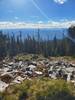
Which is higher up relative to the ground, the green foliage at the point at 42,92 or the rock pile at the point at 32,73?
the green foliage at the point at 42,92

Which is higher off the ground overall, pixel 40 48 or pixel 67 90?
pixel 67 90

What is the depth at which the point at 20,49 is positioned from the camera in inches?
3844

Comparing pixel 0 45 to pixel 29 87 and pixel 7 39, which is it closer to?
pixel 7 39

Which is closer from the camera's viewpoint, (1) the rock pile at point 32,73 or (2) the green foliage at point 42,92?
(2) the green foliage at point 42,92

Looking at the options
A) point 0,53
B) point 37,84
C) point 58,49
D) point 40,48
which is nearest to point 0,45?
point 0,53

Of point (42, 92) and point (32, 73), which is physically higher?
point (42, 92)

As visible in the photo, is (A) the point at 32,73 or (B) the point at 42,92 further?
(A) the point at 32,73

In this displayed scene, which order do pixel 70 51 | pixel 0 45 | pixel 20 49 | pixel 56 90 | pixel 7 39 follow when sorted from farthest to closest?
pixel 7 39 < pixel 20 49 < pixel 0 45 < pixel 70 51 < pixel 56 90

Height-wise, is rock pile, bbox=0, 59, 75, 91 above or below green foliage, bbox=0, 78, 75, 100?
below

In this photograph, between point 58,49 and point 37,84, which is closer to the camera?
point 37,84

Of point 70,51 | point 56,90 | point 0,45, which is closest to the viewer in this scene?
point 56,90

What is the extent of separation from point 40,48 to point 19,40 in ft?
56.6

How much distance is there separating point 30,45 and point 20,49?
3.68 m

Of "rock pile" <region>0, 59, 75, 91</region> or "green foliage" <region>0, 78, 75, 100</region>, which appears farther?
"rock pile" <region>0, 59, 75, 91</region>
